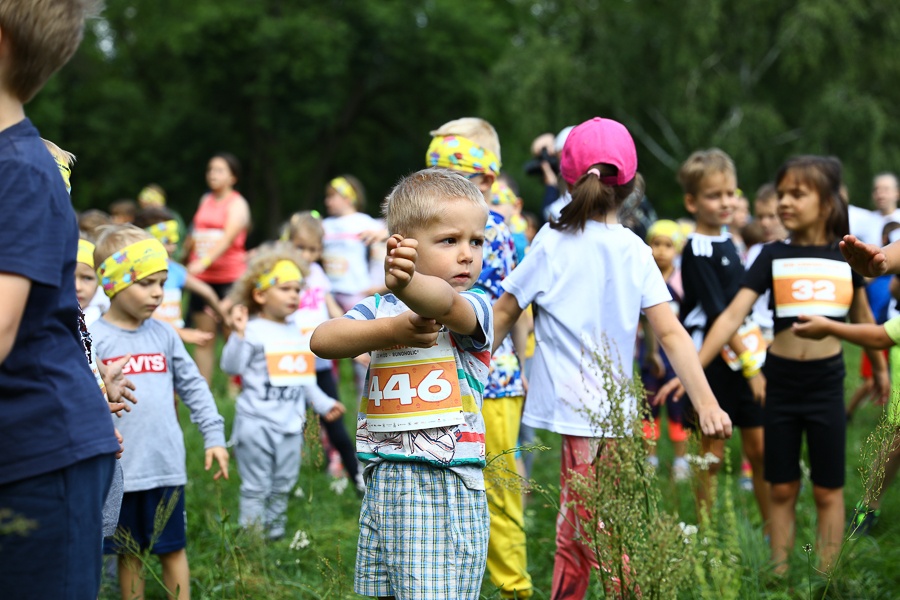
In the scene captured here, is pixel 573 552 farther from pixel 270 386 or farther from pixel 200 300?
pixel 200 300

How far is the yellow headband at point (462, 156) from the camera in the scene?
14.9 feet

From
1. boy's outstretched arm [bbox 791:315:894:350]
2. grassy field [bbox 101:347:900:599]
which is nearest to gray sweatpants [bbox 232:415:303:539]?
grassy field [bbox 101:347:900:599]

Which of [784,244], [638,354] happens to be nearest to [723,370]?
[784,244]

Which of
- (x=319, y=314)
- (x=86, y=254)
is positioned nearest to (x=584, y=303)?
(x=86, y=254)

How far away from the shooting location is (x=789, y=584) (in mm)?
4387

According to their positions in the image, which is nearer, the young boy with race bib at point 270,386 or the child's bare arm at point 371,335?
the child's bare arm at point 371,335

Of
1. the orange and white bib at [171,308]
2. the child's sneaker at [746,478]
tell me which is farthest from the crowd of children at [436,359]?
the orange and white bib at [171,308]

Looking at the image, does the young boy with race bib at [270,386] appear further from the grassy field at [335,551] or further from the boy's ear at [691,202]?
the boy's ear at [691,202]

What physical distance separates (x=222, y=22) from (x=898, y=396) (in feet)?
101

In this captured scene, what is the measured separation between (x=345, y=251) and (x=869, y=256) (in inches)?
241

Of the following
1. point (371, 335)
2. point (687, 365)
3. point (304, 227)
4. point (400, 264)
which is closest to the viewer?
point (400, 264)

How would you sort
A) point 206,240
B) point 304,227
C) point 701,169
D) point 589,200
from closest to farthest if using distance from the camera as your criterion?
point 589,200 → point 701,169 → point 304,227 → point 206,240

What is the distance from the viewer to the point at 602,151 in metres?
3.76

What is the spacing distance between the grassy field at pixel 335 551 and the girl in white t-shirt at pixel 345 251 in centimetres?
267
